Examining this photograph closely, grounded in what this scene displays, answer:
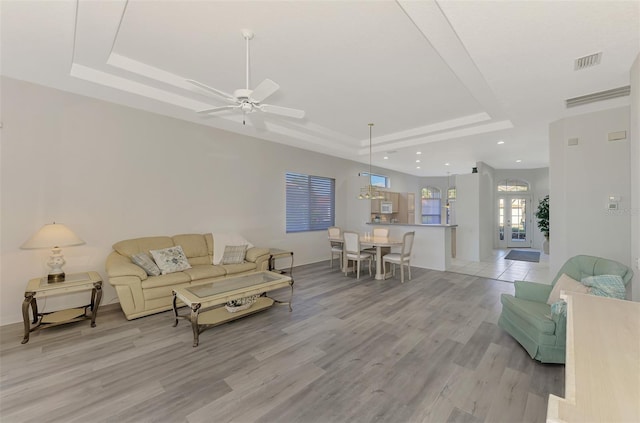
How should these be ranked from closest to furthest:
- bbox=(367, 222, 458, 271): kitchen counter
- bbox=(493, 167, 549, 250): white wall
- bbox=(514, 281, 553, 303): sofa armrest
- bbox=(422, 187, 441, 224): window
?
bbox=(514, 281, 553, 303): sofa armrest < bbox=(367, 222, 458, 271): kitchen counter < bbox=(493, 167, 549, 250): white wall < bbox=(422, 187, 441, 224): window

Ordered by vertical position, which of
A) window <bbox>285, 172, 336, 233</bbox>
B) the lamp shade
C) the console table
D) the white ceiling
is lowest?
the console table

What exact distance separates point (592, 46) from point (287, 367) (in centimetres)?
409

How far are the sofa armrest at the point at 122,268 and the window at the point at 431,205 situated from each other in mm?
11956

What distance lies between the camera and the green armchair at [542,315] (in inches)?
97.0

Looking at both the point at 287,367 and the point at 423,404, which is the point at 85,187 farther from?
the point at 423,404

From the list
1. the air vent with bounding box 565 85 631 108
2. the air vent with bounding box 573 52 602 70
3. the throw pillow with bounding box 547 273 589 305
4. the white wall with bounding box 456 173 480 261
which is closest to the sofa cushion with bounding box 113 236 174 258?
the throw pillow with bounding box 547 273 589 305

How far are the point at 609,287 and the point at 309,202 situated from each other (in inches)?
226

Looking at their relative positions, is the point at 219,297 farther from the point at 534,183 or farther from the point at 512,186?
the point at 534,183

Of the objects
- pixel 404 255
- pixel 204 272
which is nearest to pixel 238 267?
pixel 204 272

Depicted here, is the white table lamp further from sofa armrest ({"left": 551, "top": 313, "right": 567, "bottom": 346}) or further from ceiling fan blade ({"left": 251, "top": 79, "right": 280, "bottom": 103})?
sofa armrest ({"left": 551, "top": 313, "right": 567, "bottom": 346})

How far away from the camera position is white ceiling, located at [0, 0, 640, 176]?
221 cm

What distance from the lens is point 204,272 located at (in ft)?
13.5

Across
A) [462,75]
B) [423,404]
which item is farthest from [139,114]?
[423,404]

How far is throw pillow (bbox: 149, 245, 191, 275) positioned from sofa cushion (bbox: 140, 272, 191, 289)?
14 centimetres
